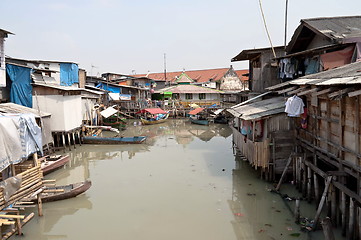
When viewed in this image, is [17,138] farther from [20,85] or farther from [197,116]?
[197,116]

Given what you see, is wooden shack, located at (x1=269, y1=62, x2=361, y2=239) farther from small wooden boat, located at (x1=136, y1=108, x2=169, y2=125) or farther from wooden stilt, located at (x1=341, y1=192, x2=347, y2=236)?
small wooden boat, located at (x1=136, y1=108, x2=169, y2=125)

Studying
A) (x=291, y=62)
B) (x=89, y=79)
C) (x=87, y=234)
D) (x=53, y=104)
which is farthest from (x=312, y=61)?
(x=89, y=79)

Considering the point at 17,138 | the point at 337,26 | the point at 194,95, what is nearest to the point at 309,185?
the point at 337,26

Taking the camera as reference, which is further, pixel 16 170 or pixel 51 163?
pixel 51 163

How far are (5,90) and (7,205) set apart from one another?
13583 mm

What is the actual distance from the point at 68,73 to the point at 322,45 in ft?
68.4

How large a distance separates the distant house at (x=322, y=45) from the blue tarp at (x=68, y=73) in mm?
18243

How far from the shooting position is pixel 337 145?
7.97 m

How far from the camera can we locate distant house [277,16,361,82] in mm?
10547

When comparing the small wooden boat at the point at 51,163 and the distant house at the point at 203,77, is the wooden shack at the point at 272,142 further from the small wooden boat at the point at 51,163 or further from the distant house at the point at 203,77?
the distant house at the point at 203,77

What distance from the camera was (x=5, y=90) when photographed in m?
18.5

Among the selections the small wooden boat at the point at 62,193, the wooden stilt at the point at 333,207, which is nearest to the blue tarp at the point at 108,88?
the small wooden boat at the point at 62,193

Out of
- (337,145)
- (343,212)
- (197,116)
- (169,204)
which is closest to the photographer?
(343,212)

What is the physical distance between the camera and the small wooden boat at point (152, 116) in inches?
1314
